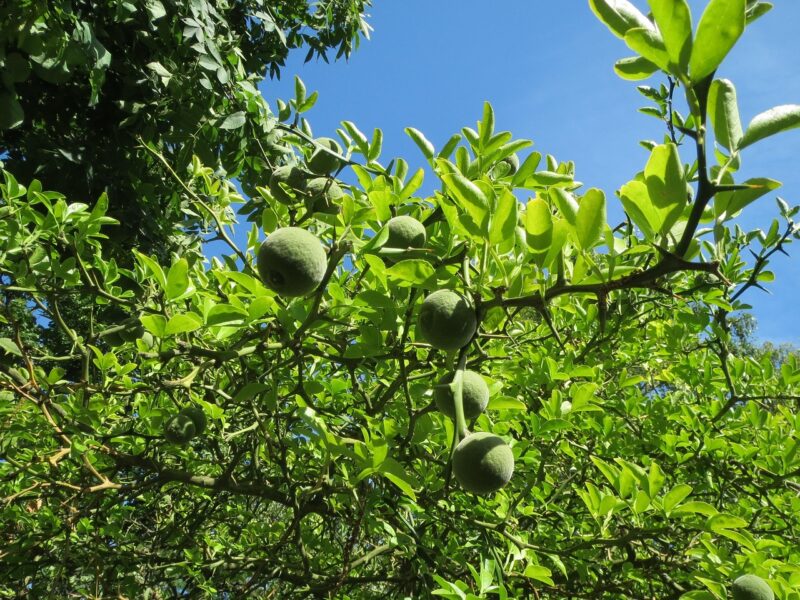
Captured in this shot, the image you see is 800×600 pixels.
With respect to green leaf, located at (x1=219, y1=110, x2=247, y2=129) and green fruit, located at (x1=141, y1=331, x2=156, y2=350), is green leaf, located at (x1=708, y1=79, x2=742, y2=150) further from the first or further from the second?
green leaf, located at (x1=219, y1=110, x2=247, y2=129)

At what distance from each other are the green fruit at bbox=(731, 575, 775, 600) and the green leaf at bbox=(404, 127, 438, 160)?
1549 millimetres

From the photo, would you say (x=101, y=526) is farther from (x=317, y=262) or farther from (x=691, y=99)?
(x=691, y=99)

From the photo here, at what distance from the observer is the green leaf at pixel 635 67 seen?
888 millimetres

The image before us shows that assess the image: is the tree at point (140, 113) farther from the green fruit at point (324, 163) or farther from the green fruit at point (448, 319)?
the green fruit at point (448, 319)

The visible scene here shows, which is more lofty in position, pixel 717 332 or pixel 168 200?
pixel 168 200

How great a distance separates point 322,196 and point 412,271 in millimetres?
684

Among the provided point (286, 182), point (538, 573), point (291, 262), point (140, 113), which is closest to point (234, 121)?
point (140, 113)

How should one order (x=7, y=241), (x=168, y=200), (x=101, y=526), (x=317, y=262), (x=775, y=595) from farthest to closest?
1. (x=168, y=200)
2. (x=101, y=526)
3. (x=7, y=241)
4. (x=775, y=595)
5. (x=317, y=262)

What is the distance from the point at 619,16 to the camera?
825mm

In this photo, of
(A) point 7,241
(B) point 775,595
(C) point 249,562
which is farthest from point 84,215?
(B) point 775,595

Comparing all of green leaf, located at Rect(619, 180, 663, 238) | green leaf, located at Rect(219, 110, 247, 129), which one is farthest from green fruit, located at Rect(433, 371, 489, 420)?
green leaf, located at Rect(219, 110, 247, 129)

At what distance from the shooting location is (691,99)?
752mm

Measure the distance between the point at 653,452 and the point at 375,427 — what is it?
83.5 inches

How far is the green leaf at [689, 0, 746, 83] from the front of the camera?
2.27 feet
